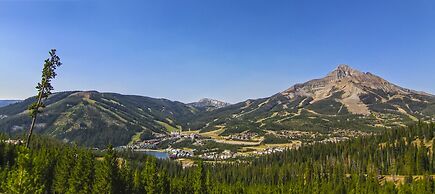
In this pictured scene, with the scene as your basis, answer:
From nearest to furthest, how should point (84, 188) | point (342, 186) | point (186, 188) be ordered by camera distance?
point (84, 188) → point (186, 188) → point (342, 186)

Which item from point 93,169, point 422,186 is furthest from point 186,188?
A: point 422,186

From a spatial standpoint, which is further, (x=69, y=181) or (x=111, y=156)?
(x=69, y=181)

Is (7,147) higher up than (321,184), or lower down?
higher up

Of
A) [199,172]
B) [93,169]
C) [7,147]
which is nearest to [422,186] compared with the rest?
[199,172]

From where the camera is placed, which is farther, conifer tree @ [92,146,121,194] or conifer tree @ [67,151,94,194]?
conifer tree @ [67,151,94,194]

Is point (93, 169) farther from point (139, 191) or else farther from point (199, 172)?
point (199, 172)

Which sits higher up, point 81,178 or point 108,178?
point 108,178

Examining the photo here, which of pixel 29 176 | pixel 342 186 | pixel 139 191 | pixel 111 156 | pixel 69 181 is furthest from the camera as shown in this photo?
pixel 342 186

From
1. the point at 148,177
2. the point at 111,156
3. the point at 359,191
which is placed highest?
the point at 111,156

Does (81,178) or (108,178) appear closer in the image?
(108,178)

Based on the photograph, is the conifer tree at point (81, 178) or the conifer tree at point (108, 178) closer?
the conifer tree at point (108, 178)
